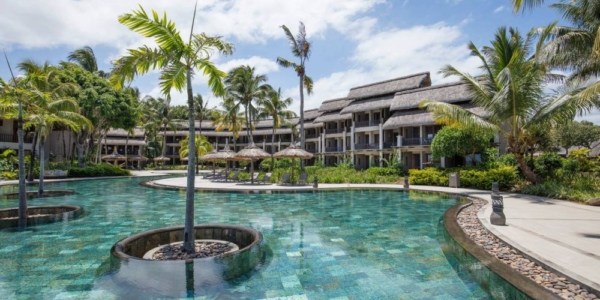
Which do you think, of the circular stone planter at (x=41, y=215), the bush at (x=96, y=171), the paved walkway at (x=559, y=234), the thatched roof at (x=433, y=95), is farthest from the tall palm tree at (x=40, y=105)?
the thatched roof at (x=433, y=95)

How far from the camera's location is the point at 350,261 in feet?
19.3

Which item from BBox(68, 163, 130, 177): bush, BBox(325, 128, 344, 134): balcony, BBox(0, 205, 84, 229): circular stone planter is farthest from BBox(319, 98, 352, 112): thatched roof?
BBox(0, 205, 84, 229): circular stone planter

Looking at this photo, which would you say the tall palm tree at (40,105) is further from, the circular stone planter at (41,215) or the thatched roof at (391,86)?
the thatched roof at (391,86)

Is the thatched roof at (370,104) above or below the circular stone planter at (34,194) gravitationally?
above

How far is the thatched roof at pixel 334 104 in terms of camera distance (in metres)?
40.5

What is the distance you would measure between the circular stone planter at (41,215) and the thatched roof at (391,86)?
29.0 meters

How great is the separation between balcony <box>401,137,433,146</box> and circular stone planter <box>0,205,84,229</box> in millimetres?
23548

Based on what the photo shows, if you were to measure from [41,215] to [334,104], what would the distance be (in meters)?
35.4

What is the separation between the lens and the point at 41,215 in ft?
29.8

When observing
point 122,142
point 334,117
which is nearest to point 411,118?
point 334,117

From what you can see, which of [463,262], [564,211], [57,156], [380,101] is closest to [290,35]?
[380,101]

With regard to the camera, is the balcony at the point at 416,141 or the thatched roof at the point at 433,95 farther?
the balcony at the point at 416,141

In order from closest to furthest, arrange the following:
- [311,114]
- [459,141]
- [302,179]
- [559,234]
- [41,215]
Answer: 1. [559,234]
2. [41,215]
3. [459,141]
4. [302,179]
5. [311,114]

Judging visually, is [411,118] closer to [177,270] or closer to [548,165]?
[548,165]
